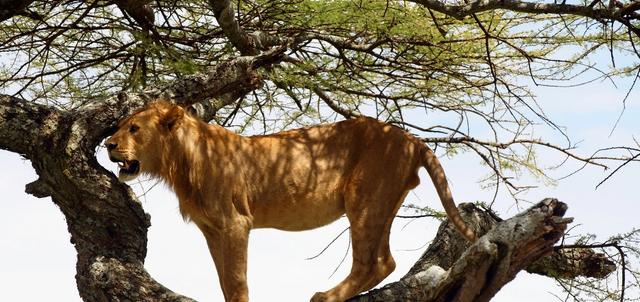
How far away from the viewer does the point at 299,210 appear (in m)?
5.54

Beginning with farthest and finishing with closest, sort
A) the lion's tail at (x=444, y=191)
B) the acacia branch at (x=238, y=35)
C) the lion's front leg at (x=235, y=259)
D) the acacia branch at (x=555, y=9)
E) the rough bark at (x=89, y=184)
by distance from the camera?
1. the acacia branch at (x=238, y=35)
2. the acacia branch at (x=555, y=9)
3. the rough bark at (x=89, y=184)
4. the lion's tail at (x=444, y=191)
5. the lion's front leg at (x=235, y=259)

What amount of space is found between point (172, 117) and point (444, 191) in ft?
5.35

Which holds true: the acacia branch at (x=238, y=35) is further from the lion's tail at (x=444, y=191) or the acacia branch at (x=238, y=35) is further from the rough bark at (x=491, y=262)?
the rough bark at (x=491, y=262)

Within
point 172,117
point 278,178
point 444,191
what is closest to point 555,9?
point 444,191

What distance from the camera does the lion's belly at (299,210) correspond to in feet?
18.1

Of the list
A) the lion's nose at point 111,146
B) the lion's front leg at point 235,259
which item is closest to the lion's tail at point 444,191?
the lion's front leg at point 235,259

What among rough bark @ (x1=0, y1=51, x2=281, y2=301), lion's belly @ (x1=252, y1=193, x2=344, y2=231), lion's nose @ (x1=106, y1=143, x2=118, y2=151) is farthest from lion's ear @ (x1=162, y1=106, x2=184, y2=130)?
lion's belly @ (x1=252, y1=193, x2=344, y2=231)

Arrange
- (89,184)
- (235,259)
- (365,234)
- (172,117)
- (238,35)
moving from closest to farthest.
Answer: (235,259), (365,234), (172,117), (89,184), (238,35)

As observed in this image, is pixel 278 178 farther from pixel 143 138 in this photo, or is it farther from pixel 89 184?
pixel 89 184

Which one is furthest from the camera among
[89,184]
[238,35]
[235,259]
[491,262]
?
[238,35]

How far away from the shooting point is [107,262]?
5.49 meters

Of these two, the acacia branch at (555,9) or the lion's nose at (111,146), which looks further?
the acacia branch at (555,9)

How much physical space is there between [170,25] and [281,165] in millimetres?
2318

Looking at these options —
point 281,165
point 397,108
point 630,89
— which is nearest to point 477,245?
point 281,165
